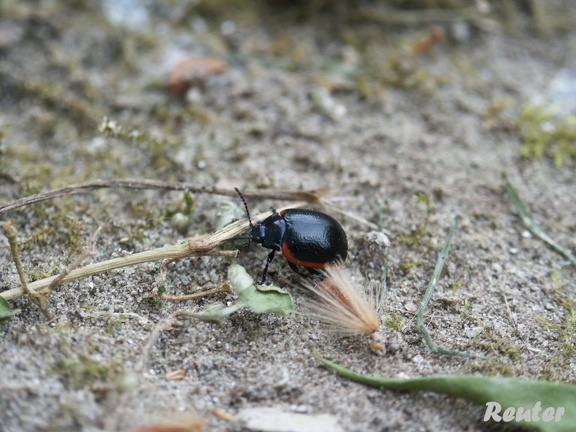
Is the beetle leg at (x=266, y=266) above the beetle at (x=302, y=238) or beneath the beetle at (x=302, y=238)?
beneath

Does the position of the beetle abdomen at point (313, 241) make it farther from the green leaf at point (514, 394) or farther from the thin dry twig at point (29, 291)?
the thin dry twig at point (29, 291)

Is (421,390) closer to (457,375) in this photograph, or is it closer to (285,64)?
(457,375)

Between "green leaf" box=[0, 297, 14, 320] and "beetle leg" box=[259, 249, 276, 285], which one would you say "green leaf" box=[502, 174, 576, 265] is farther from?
"green leaf" box=[0, 297, 14, 320]

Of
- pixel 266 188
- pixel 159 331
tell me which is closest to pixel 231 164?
pixel 266 188

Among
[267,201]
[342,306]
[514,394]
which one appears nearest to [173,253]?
[267,201]
